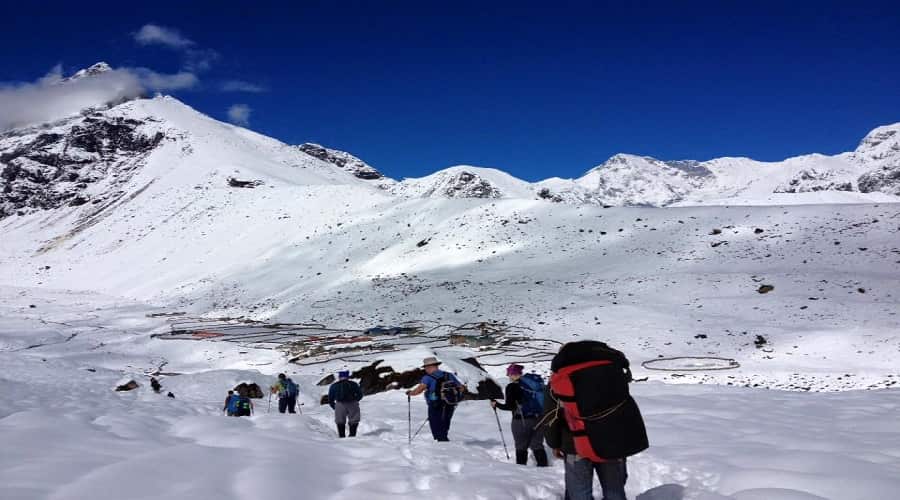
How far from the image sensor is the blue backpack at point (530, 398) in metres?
7.84

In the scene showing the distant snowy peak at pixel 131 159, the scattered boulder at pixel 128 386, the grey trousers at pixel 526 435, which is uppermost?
the distant snowy peak at pixel 131 159

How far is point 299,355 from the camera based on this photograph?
24000mm

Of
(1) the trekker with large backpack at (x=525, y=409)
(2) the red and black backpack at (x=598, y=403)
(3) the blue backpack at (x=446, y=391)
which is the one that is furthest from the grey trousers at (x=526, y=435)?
(2) the red and black backpack at (x=598, y=403)

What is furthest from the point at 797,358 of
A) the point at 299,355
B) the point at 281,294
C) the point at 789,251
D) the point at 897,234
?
the point at 281,294

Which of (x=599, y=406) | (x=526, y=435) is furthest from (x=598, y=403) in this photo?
(x=526, y=435)

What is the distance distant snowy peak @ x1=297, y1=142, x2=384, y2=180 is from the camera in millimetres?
164800

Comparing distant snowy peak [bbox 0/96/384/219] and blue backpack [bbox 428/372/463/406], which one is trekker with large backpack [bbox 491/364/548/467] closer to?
blue backpack [bbox 428/372/463/406]

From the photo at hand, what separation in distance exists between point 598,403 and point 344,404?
7.28 meters

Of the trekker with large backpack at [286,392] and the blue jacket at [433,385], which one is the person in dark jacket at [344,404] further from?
the trekker with large backpack at [286,392]

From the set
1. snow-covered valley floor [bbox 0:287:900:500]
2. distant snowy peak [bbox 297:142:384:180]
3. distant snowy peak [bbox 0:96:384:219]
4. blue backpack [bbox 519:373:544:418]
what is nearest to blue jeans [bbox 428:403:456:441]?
snow-covered valley floor [bbox 0:287:900:500]

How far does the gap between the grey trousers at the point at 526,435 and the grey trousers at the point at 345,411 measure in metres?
4.08

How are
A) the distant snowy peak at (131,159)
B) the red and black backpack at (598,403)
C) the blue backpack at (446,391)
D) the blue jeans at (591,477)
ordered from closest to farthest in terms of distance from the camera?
1. the red and black backpack at (598,403)
2. the blue jeans at (591,477)
3. the blue backpack at (446,391)
4. the distant snowy peak at (131,159)

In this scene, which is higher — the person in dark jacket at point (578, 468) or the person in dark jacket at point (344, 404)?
the person in dark jacket at point (578, 468)

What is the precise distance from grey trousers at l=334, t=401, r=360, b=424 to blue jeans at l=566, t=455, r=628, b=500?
6.48 metres
